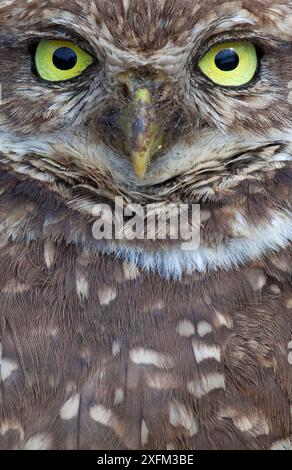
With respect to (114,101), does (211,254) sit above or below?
below

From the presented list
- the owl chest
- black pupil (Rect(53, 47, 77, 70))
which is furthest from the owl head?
the owl chest

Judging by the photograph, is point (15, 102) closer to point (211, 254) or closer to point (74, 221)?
point (74, 221)

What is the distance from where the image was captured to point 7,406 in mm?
3830

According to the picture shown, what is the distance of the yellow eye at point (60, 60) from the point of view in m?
4.02

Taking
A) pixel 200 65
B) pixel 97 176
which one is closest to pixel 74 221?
pixel 97 176

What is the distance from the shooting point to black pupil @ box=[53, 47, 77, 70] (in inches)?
158

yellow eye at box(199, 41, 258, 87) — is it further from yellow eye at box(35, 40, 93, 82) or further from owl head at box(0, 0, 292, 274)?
yellow eye at box(35, 40, 93, 82)

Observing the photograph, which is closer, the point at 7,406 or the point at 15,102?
the point at 7,406

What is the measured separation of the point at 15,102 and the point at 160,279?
0.77 m

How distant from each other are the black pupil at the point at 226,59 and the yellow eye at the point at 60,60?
1.40 feet

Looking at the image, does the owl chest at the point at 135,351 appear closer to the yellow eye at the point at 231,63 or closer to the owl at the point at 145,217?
the owl at the point at 145,217
